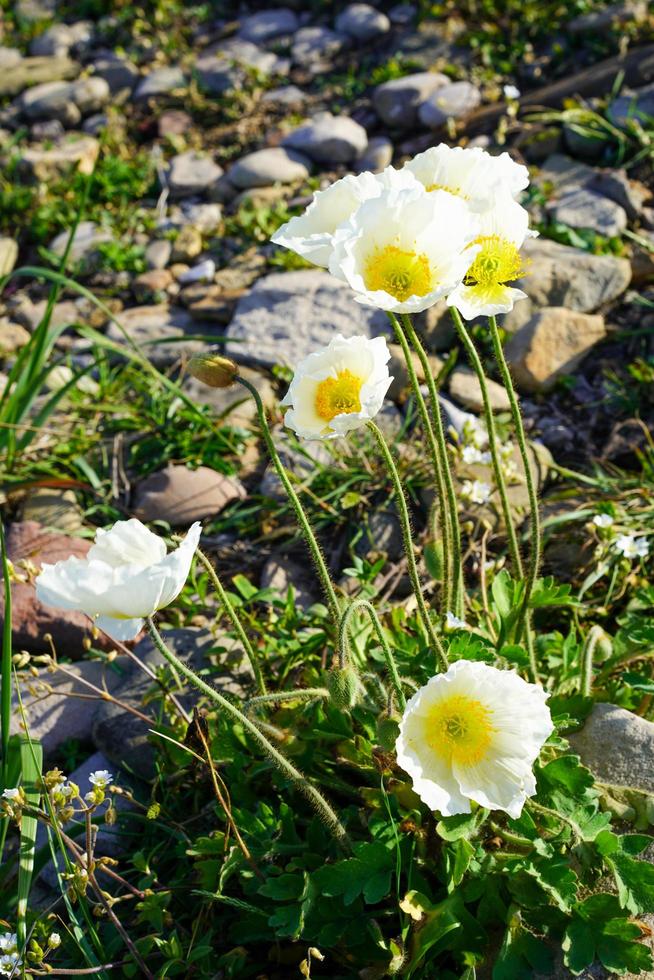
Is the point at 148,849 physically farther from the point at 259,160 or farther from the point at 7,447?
the point at 259,160

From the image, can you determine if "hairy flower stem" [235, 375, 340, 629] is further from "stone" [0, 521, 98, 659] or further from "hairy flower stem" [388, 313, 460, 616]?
"stone" [0, 521, 98, 659]

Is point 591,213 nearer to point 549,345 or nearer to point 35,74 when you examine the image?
point 549,345

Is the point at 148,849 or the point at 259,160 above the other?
the point at 259,160

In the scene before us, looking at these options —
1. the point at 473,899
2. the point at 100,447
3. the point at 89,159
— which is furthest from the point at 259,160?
the point at 473,899

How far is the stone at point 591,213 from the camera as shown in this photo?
3896 mm

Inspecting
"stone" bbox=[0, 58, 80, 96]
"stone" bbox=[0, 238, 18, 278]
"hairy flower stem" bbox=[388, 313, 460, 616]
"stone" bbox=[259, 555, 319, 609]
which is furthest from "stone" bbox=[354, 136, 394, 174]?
"hairy flower stem" bbox=[388, 313, 460, 616]

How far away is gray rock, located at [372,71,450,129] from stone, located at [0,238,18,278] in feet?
6.34

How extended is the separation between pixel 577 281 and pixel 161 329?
1667 mm

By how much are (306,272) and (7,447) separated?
1418 millimetres

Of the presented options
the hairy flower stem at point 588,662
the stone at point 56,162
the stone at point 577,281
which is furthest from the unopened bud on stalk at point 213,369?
the stone at point 56,162

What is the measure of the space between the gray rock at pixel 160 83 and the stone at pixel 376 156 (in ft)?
4.51

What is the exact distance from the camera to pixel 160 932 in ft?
6.28

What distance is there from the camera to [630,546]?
250cm

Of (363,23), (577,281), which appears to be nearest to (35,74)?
(363,23)
